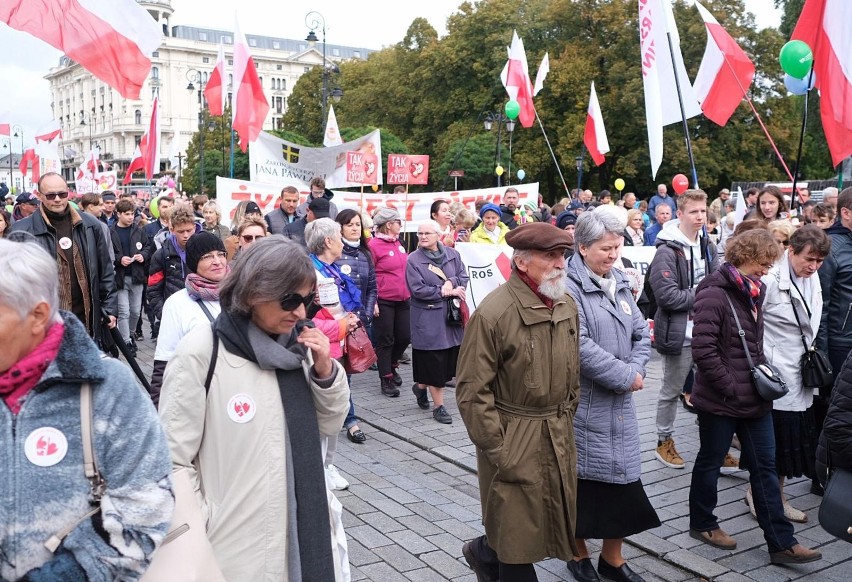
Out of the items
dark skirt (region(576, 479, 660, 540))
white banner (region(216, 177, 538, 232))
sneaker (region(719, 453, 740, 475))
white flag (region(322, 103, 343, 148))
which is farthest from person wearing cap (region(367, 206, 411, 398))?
white flag (region(322, 103, 343, 148))

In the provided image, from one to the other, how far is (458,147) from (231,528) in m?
37.7

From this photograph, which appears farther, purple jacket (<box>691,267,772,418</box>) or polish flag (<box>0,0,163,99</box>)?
polish flag (<box>0,0,163,99</box>)

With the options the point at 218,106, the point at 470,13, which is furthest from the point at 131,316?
the point at 470,13

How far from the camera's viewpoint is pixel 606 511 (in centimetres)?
408

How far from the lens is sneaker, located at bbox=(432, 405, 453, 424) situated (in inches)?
287

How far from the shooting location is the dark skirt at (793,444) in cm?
498

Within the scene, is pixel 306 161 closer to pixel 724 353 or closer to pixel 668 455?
pixel 668 455

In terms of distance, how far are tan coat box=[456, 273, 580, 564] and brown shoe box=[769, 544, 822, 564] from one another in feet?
4.87

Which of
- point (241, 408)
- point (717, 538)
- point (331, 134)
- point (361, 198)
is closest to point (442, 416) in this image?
point (717, 538)

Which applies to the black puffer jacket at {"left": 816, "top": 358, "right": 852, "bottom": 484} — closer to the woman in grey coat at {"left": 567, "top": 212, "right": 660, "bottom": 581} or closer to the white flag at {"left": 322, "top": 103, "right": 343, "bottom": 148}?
the woman in grey coat at {"left": 567, "top": 212, "right": 660, "bottom": 581}

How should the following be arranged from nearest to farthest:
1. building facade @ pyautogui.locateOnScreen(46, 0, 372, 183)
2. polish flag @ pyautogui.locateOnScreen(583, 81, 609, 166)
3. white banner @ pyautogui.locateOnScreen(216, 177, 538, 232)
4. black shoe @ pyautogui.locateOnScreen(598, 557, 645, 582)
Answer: black shoe @ pyautogui.locateOnScreen(598, 557, 645, 582), white banner @ pyautogui.locateOnScreen(216, 177, 538, 232), polish flag @ pyautogui.locateOnScreen(583, 81, 609, 166), building facade @ pyautogui.locateOnScreen(46, 0, 372, 183)

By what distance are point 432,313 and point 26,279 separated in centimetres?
582

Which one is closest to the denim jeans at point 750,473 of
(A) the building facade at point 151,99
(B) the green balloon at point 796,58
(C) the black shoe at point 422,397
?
(C) the black shoe at point 422,397

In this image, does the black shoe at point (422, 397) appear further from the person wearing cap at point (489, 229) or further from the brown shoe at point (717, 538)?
the brown shoe at point (717, 538)
